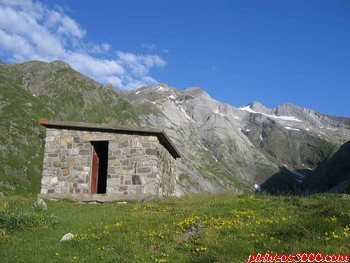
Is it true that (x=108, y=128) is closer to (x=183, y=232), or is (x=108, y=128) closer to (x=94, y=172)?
(x=94, y=172)

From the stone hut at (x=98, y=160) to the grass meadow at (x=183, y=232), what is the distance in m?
4.69

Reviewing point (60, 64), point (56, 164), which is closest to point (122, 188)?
point (56, 164)

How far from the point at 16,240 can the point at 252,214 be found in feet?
21.5

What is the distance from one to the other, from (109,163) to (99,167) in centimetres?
258

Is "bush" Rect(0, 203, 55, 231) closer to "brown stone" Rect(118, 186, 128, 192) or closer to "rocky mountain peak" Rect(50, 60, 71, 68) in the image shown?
"brown stone" Rect(118, 186, 128, 192)

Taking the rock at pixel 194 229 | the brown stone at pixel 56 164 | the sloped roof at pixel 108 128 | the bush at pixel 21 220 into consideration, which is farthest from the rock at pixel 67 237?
the brown stone at pixel 56 164

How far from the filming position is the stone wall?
17.6m

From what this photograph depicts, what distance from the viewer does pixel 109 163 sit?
705 inches

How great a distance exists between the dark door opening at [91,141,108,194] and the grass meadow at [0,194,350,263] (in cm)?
589

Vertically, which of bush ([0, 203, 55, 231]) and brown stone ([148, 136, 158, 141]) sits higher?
brown stone ([148, 136, 158, 141])

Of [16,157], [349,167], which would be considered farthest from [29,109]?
[349,167]

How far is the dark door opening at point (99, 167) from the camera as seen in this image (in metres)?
18.8

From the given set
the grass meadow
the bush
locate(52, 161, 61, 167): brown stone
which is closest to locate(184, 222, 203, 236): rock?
the grass meadow

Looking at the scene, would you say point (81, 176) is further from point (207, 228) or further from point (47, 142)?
point (207, 228)
